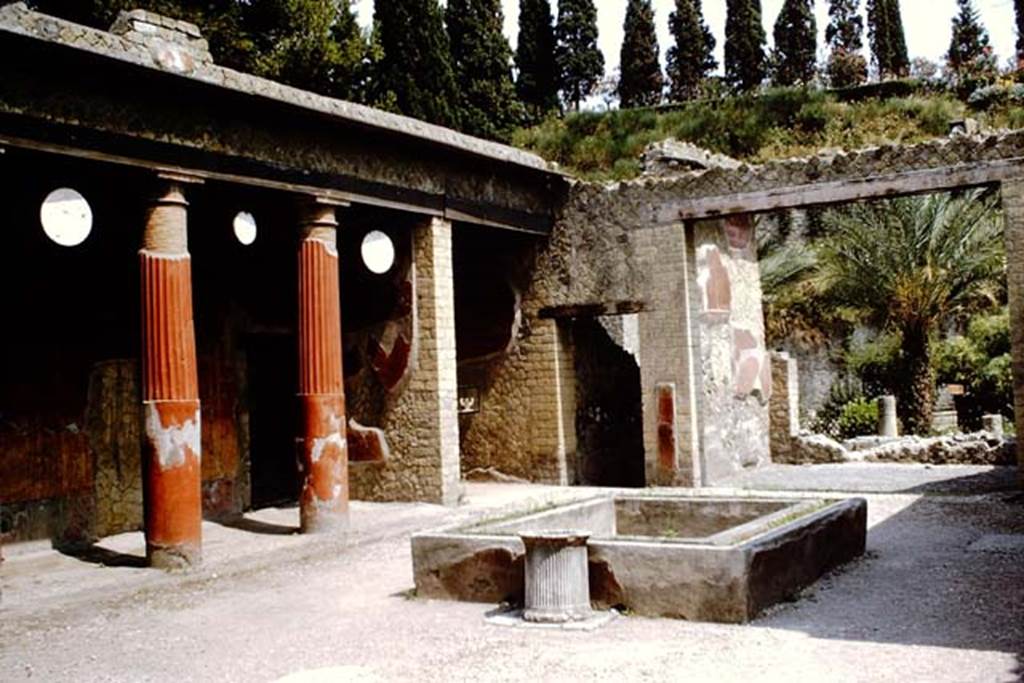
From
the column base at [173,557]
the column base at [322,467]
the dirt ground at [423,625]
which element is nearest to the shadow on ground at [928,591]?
the dirt ground at [423,625]

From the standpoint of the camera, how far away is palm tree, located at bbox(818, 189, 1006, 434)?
1845 centimetres

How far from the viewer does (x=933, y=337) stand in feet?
72.1

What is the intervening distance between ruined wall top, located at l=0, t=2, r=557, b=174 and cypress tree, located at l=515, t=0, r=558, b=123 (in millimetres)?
27057

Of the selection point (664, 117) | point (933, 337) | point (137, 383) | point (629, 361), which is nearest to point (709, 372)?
point (629, 361)

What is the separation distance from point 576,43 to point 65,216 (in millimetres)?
32678

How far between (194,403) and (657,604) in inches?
177

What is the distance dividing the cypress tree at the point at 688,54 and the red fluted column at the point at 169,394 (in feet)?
113

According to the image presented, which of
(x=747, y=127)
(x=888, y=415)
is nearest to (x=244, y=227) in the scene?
(x=888, y=415)

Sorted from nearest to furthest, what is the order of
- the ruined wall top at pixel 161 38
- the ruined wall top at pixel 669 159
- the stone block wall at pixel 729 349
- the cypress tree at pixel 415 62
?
1. the ruined wall top at pixel 161 38
2. the stone block wall at pixel 729 349
3. the ruined wall top at pixel 669 159
4. the cypress tree at pixel 415 62

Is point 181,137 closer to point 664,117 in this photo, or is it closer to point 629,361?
point 629,361

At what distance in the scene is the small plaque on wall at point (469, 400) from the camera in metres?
14.9

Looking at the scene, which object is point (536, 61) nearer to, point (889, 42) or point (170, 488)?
point (889, 42)

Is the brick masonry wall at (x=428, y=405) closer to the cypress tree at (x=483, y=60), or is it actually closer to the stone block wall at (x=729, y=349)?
the stone block wall at (x=729, y=349)

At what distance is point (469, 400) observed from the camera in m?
14.9
